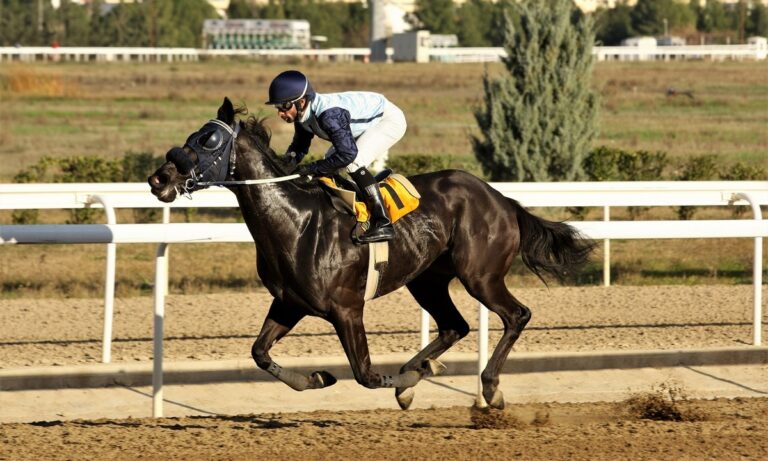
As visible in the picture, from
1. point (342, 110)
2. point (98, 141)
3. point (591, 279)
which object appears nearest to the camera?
point (342, 110)

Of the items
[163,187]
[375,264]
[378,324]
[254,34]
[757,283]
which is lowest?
[378,324]

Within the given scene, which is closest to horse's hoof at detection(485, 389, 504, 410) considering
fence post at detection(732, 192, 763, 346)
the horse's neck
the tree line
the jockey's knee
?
the jockey's knee

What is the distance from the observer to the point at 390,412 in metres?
6.03

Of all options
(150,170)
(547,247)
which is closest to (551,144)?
(150,170)

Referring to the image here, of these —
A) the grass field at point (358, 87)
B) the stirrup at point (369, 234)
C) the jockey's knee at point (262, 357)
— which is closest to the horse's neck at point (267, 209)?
the stirrup at point (369, 234)

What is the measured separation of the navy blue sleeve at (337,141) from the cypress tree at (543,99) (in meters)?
9.95

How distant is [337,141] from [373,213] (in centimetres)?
35

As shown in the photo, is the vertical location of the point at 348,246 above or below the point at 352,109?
below

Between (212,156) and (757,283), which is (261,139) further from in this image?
(757,283)

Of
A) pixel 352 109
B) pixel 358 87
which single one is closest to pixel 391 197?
pixel 352 109

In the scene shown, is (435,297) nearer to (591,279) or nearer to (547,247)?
(547,247)

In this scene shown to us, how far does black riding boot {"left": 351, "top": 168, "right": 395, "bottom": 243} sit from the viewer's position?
5406mm

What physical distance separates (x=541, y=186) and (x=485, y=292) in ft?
10.1

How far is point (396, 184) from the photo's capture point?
18.3 feet
